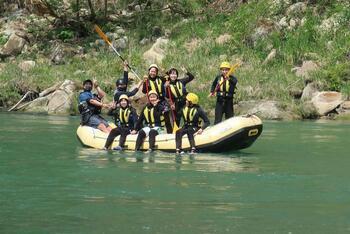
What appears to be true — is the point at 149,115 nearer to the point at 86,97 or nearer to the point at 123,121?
the point at 123,121

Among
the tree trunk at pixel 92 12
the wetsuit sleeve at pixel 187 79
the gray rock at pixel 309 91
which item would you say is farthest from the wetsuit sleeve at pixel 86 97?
the tree trunk at pixel 92 12

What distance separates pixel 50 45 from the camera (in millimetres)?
26625

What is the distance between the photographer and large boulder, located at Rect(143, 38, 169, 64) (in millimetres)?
24109

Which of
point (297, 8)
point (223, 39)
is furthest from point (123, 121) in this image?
point (297, 8)

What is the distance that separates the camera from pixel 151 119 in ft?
39.4

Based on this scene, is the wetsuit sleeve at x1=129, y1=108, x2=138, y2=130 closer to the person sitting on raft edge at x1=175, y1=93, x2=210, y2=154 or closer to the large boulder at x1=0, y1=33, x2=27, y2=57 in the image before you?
the person sitting on raft edge at x1=175, y1=93, x2=210, y2=154

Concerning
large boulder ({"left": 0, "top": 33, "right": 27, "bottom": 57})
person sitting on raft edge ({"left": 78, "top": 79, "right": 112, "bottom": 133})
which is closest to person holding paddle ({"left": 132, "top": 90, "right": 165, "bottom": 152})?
person sitting on raft edge ({"left": 78, "top": 79, "right": 112, "bottom": 133})

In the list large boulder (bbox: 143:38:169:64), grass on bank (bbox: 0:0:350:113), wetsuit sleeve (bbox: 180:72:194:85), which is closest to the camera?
wetsuit sleeve (bbox: 180:72:194:85)

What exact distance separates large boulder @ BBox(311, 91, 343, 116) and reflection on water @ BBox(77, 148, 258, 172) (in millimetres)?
8562

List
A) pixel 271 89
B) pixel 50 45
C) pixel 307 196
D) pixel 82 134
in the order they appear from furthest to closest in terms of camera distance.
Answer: pixel 50 45 < pixel 271 89 < pixel 82 134 < pixel 307 196

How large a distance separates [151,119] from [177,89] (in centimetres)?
89

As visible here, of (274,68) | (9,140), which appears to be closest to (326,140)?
(9,140)

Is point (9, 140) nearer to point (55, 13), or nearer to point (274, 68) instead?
point (274, 68)

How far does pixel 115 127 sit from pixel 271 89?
30.9ft
